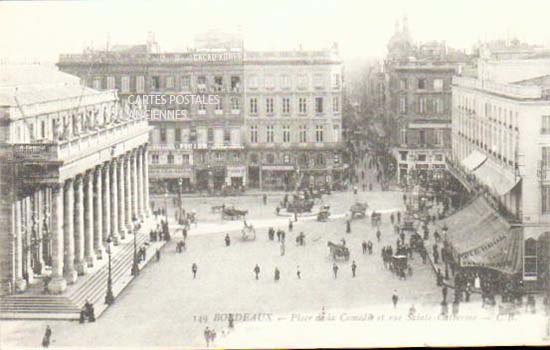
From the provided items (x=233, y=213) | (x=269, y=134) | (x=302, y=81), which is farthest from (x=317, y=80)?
(x=233, y=213)

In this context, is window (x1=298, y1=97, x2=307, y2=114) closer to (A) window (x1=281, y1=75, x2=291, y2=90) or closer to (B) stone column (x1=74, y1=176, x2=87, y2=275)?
(A) window (x1=281, y1=75, x2=291, y2=90)

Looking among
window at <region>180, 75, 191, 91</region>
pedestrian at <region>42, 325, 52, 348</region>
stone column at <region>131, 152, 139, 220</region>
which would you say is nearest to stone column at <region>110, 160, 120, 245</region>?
stone column at <region>131, 152, 139, 220</region>

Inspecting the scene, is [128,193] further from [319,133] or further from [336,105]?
[336,105]

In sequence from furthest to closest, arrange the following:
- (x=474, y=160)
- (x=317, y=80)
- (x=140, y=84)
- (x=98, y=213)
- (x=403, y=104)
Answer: (x=403, y=104) → (x=317, y=80) → (x=140, y=84) → (x=474, y=160) → (x=98, y=213)

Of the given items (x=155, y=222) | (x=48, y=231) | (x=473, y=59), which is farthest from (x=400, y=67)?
(x=48, y=231)

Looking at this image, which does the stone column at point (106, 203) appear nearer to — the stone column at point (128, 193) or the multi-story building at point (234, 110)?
the stone column at point (128, 193)

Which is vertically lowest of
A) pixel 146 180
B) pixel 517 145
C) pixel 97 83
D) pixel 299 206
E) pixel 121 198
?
pixel 299 206

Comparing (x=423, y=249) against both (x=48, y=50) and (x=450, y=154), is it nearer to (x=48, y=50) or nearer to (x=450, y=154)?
(x=450, y=154)
